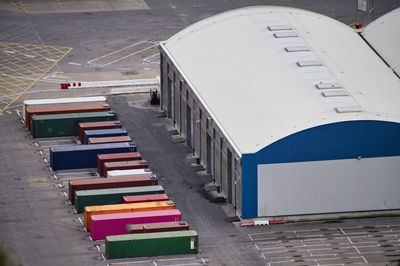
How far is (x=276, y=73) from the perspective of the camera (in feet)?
397

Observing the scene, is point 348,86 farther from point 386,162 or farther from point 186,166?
point 186,166

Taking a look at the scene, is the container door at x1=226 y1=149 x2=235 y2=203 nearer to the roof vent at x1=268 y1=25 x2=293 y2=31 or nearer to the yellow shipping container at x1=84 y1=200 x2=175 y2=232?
the yellow shipping container at x1=84 y1=200 x2=175 y2=232

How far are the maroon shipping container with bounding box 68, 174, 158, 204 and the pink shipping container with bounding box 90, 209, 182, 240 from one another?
9.07 meters

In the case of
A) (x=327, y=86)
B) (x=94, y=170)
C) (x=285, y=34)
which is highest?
(x=285, y=34)

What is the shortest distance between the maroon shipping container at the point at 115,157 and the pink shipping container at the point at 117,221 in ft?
56.2

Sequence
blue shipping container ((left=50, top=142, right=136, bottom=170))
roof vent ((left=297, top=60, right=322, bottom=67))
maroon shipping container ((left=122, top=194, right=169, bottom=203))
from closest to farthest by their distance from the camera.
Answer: maroon shipping container ((left=122, top=194, right=169, bottom=203))
roof vent ((left=297, top=60, right=322, bottom=67))
blue shipping container ((left=50, top=142, right=136, bottom=170))

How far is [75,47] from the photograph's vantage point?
17475cm

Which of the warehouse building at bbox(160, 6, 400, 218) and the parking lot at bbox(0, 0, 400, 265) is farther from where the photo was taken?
the warehouse building at bbox(160, 6, 400, 218)

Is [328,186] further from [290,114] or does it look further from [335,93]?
[335,93]

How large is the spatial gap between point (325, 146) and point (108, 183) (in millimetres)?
23737

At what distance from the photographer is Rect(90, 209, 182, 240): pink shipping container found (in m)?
104

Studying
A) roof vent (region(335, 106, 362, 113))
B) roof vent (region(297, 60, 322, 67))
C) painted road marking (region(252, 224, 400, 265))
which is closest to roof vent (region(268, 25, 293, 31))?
roof vent (region(297, 60, 322, 67))

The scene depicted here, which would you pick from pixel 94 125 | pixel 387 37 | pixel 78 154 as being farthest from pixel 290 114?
pixel 94 125

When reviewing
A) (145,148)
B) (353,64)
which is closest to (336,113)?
(353,64)
